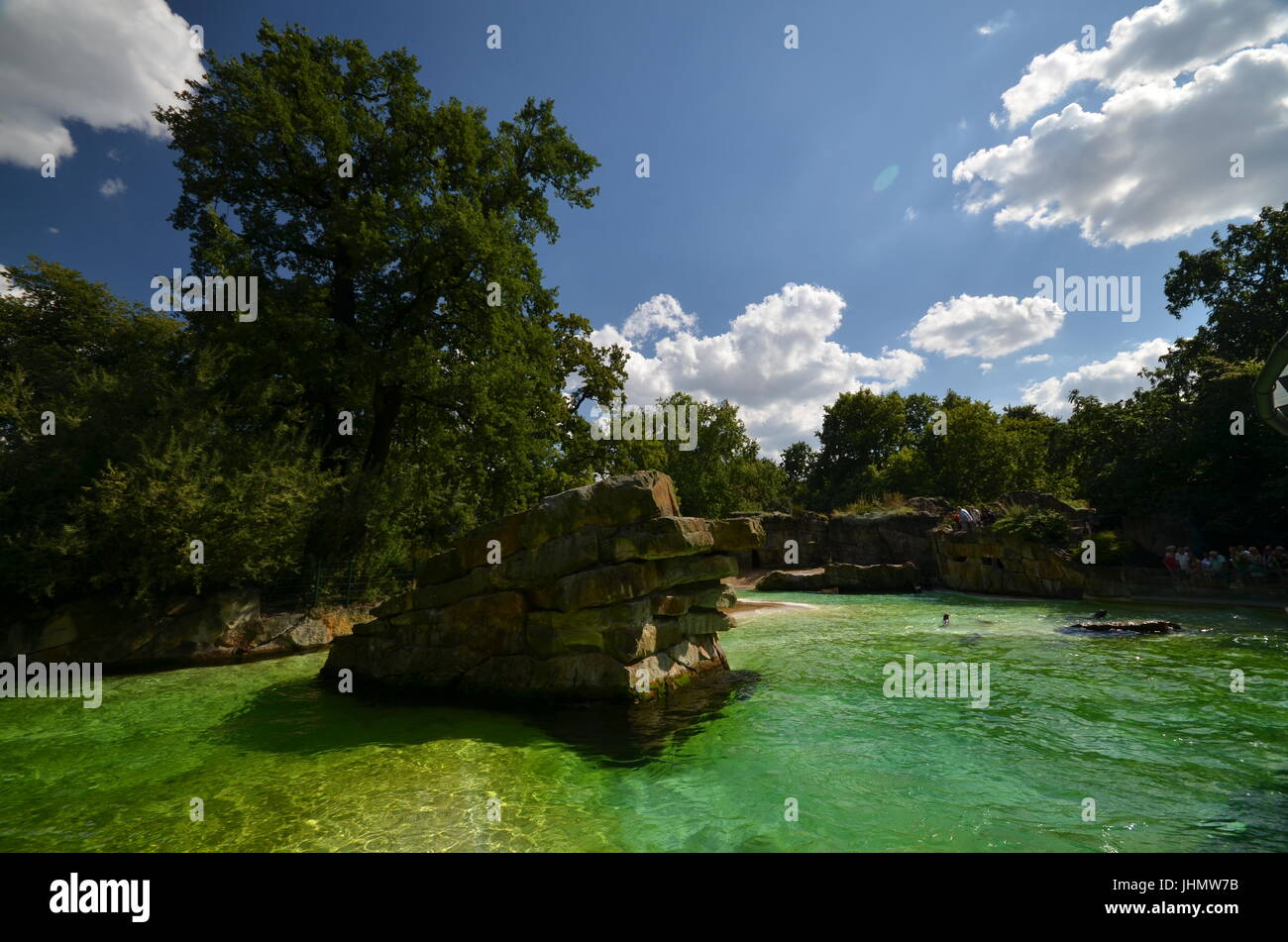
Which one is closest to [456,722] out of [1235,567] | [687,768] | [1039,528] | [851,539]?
[687,768]

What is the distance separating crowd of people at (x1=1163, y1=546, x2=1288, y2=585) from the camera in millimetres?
21359

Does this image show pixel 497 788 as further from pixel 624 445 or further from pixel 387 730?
pixel 624 445

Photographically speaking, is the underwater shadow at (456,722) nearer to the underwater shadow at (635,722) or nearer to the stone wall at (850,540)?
the underwater shadow at (635,722)

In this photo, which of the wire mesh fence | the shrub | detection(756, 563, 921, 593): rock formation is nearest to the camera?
the wire mesh fence

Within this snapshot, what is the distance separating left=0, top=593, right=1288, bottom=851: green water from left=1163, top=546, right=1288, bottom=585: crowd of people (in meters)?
14.2

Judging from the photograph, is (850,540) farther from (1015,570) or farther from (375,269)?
(375,269)

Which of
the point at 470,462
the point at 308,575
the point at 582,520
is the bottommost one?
the point at 308,575

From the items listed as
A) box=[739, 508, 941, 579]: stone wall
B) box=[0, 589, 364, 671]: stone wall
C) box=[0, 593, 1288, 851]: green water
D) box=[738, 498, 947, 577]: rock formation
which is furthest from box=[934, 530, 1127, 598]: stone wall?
box=[0, 589, 364, 671]: stone wall

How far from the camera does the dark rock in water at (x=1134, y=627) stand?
1564 centimetres

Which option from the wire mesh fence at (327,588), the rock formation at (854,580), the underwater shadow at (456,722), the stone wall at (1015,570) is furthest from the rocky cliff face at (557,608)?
the rock formation at (854,580)

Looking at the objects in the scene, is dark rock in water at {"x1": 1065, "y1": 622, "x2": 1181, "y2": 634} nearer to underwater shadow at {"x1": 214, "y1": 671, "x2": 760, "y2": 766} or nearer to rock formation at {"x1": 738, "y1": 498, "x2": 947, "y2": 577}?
underwater shadow at {"x1": 214, "y1": 671, "x2": 760, "y2": 766}
